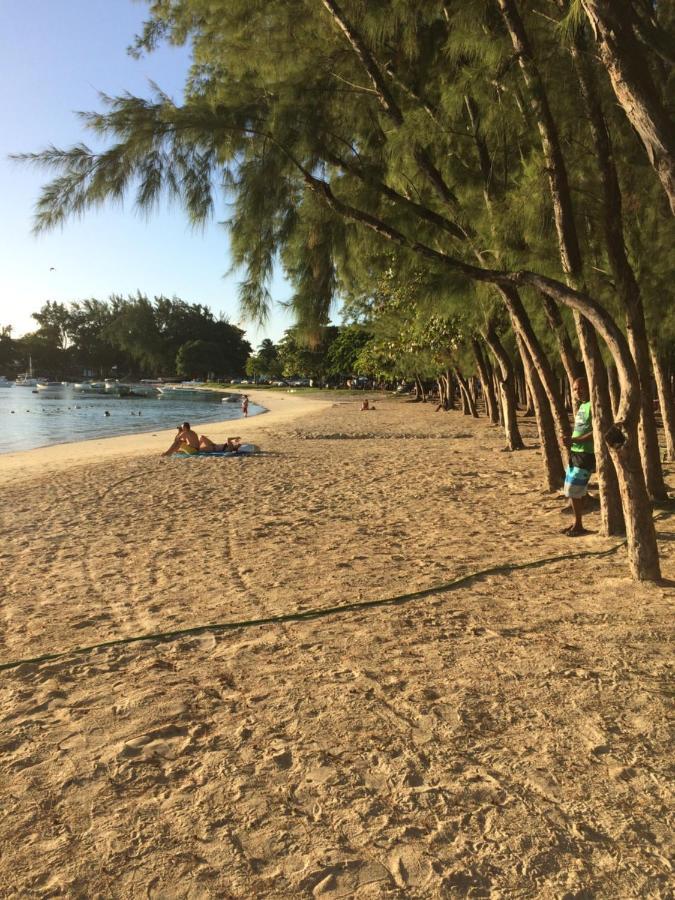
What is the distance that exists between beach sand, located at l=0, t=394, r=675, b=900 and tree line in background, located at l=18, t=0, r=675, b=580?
1.64 meters

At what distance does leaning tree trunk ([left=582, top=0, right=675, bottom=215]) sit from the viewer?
353cm

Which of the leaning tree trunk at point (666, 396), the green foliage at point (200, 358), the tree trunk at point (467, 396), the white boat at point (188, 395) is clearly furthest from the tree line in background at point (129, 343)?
the leaning tree trunk at point (666, 396)

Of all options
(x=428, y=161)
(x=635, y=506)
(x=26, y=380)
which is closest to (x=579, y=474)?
(x=635, y=506)

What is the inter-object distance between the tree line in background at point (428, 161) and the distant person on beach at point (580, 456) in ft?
0.97

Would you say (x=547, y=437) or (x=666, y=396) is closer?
(x=547, y=437)

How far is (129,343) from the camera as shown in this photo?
12762cm

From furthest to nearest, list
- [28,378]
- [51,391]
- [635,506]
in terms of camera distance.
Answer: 1. [28,378]
2. [51,391]
3. [635,506]

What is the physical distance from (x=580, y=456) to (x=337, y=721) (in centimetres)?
448

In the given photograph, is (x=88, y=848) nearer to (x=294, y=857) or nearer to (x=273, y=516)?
(x=294, y=857)

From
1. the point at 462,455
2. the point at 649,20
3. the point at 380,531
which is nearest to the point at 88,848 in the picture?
the point at 380,531

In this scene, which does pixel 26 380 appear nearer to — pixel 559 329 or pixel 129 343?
pixel 129 343

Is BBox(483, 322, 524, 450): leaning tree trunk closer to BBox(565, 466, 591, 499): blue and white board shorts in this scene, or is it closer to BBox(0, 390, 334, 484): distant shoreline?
BBox(565, 466, 591, 499): blue and white board shorts

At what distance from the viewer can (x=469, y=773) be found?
2.95 m

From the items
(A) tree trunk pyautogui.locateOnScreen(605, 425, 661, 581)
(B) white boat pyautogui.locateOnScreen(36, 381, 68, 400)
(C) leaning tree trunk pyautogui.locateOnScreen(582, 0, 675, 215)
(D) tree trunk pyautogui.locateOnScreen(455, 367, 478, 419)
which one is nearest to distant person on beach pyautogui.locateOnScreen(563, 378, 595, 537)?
(A) tree trunk pyautogui.locateOnScreen(605, 425, 661, 581)
